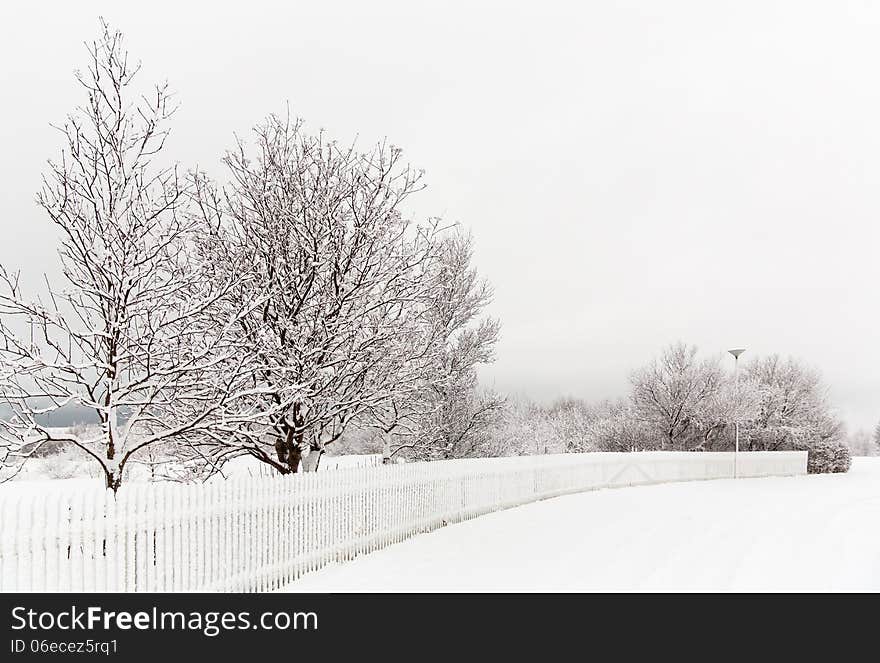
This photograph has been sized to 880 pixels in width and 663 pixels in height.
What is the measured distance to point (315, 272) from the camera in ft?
36.5

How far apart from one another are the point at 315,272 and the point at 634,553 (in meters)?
6.56

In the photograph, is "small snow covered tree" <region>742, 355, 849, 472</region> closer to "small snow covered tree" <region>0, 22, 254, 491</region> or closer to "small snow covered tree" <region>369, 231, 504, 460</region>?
"small snow covered tree" <region>369, 231, 504, 460</region>

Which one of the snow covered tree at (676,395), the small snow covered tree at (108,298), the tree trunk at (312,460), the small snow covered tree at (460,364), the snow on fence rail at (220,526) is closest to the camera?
the snow on fence rail at (220,526)

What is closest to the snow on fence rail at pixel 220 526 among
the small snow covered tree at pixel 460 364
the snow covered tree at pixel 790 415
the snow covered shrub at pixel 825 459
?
the small snow covered tree at pixel 460 364

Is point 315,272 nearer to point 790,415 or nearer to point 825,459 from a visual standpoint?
point 790,415

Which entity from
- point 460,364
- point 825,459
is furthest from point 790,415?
point 460,364

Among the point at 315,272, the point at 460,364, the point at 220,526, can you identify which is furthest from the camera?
the point at 460,364

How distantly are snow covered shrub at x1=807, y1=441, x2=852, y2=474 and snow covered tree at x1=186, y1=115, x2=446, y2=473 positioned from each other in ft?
A: 105

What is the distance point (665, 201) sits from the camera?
2295 cm

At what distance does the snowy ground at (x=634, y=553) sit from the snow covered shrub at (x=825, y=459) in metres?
22.3

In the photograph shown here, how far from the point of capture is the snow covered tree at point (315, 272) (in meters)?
10.9

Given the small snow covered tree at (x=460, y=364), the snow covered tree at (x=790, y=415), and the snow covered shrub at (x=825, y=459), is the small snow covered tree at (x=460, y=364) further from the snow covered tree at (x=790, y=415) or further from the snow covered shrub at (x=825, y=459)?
the snow covered shrub at (x=825, y=459)
